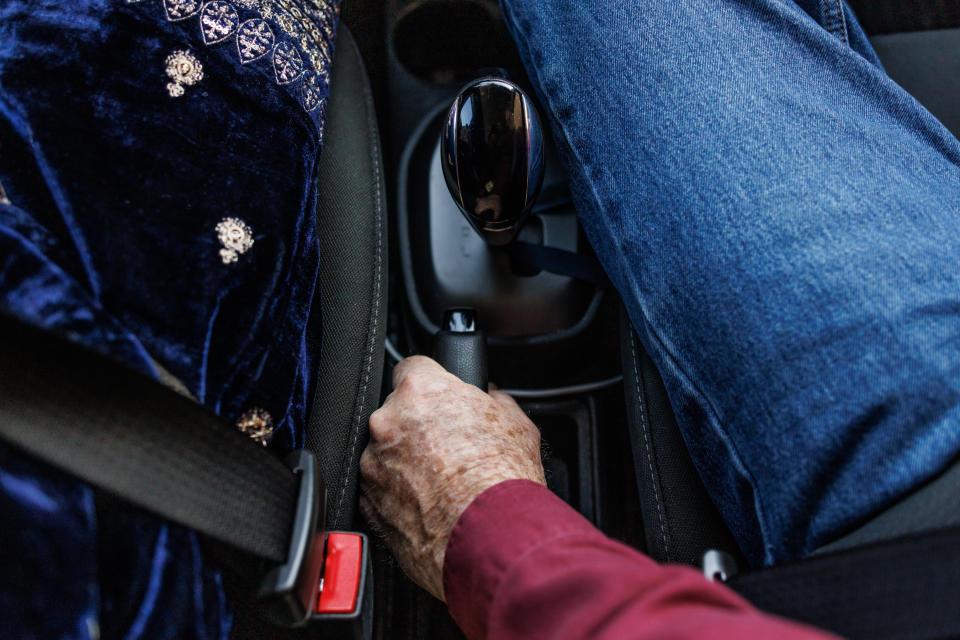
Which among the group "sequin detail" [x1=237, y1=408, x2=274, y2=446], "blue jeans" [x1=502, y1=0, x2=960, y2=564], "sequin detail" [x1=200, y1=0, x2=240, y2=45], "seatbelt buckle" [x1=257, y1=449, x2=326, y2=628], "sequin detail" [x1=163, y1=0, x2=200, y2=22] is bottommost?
"seatbelt buckle" [x1=257, y1=449, x2=326, y2=628]

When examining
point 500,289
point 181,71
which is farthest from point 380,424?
point 181,71

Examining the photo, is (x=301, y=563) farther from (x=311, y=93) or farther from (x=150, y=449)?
(x=311, y=93)

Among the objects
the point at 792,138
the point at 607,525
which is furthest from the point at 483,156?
the point at 607,525

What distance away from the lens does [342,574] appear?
0.46 meters

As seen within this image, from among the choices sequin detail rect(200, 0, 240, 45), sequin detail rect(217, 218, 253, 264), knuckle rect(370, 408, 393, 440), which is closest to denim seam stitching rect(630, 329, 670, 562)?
knuckle rect(370, 408, 393, 440)

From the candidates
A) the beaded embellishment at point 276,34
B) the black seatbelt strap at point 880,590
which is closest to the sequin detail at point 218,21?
the beaded embellishment at point 276,34

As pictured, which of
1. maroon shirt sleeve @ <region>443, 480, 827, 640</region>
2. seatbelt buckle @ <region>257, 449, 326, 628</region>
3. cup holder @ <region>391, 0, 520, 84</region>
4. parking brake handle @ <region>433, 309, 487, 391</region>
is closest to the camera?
maroon shirt sleeve @ <region>443, 480, 827, 640</region>

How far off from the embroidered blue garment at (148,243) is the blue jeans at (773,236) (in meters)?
0.31

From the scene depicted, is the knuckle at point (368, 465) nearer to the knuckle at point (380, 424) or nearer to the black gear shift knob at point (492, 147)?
the knuckle at point (380, 424)

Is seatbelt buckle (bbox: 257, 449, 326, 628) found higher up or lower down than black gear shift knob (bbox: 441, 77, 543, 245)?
lower down

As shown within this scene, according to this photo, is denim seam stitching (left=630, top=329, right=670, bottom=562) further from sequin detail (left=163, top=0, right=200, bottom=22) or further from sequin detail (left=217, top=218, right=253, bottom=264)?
sequin detail (left=163, top=0, right=200, bottom=22)

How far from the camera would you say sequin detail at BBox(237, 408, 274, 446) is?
445mm

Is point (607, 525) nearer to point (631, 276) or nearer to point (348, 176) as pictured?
point (631, 276)

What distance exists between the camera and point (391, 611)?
774 mm
